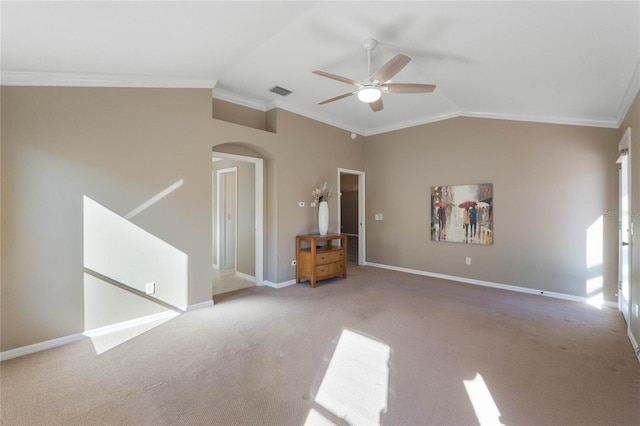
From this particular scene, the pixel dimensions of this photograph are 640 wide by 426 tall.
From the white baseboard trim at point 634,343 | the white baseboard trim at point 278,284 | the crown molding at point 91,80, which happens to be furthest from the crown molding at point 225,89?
the white baseboard trim at point 278,284

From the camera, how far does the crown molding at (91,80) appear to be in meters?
2.54

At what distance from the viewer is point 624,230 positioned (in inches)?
133

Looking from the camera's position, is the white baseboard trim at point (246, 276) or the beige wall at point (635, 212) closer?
the beige wall at point (635, 212)

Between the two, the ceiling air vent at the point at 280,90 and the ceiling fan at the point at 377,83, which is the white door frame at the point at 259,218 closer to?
the ceiling air vent at the point at 280,90

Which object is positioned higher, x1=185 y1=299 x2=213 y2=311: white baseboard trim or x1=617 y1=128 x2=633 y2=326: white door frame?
x1=617 y1=128 x2=633 y2=326: white door frame

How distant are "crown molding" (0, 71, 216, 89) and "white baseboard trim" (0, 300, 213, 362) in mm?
2409

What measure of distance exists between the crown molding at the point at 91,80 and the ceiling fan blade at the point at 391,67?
223 centimetres

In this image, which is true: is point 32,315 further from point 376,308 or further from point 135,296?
point 376,308

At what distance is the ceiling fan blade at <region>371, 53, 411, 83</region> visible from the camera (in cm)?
246

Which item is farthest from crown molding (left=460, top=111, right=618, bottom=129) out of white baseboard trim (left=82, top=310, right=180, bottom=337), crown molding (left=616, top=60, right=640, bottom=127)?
white baseboard trim (left=82, top=310, right=180, bottom=337)

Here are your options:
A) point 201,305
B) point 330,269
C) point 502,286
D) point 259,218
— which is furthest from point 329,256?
point 502,286

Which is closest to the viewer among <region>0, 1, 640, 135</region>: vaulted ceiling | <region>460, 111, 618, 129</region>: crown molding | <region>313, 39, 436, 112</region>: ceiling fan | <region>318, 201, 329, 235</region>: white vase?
<region>0, 1, 640, 135</region>: vaulted ceiling

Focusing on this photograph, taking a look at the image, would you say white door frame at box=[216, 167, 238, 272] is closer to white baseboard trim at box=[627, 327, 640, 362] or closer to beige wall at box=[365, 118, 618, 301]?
beige wall at box=[365, 118, 618, 301]

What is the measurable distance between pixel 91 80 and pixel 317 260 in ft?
12.1
